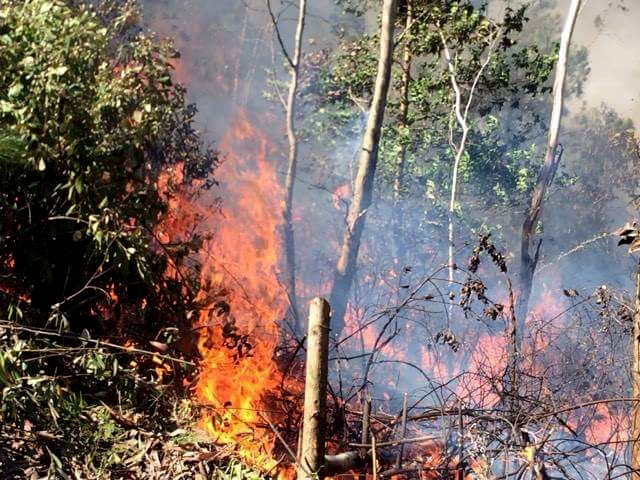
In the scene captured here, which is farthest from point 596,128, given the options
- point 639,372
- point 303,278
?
point 639,372

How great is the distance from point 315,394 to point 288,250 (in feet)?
42.2

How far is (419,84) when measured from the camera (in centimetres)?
1425

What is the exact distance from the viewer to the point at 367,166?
36.0ft

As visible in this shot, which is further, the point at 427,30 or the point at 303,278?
the point at 303,278

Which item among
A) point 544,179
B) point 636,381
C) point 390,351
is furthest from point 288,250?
point 636,381

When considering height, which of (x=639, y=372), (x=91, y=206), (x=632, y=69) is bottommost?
(x=639, y=372)

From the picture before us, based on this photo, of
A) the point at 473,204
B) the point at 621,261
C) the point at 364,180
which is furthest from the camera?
the point at 621,261

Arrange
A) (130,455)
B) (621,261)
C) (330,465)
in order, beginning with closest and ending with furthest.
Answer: (330,465) < (130,455) < (621,261)

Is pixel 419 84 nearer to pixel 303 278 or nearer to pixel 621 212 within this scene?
pixel 303 278

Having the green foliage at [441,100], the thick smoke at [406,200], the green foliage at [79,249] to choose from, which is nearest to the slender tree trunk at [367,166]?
the green foliage at [441,100]

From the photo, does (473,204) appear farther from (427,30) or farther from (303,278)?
(427,30)

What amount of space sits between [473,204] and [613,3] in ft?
64.6

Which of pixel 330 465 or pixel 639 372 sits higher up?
pixel 639 372

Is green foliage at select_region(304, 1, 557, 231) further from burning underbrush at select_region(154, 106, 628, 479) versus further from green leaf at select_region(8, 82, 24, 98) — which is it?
green leaf at select_region(8, 82, 24, 98)
